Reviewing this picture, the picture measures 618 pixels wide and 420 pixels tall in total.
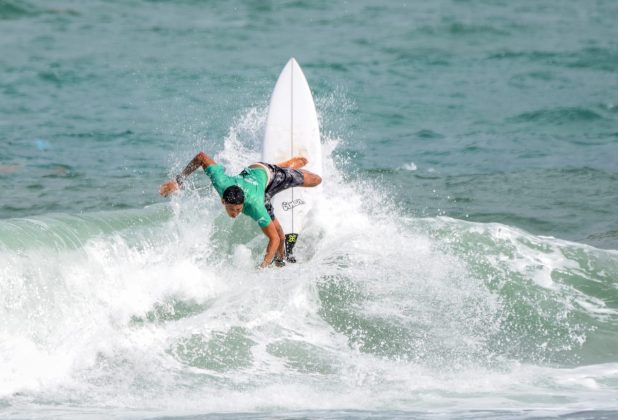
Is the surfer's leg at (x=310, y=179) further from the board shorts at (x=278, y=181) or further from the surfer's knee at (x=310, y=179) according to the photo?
the board shorts at (x=278, y=181)

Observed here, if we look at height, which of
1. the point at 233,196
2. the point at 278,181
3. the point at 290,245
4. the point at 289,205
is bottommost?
the point at 290,245

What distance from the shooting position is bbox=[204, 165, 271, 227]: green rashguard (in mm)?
7918

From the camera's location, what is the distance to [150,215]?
35.3 ft

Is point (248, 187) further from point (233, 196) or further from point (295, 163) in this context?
point (295, 163)

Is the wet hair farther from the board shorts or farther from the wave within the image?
the wave

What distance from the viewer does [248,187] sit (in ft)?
26.3

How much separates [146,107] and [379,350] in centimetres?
1058

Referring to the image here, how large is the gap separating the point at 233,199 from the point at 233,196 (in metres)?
0.02

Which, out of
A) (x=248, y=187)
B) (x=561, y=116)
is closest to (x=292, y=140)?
(x=248, y=187)

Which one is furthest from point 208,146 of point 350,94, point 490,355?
point 490,355

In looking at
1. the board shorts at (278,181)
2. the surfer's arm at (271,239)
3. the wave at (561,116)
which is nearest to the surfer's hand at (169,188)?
the surfer's arm at (271,239)

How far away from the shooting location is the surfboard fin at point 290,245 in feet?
30.0

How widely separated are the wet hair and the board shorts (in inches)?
34.6

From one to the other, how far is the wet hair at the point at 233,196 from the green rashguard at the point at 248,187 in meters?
0.20
